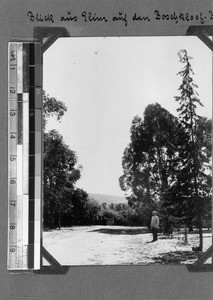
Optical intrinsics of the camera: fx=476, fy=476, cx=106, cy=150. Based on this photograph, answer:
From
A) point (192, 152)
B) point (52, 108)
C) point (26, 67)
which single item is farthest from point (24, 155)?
point (192, 152)

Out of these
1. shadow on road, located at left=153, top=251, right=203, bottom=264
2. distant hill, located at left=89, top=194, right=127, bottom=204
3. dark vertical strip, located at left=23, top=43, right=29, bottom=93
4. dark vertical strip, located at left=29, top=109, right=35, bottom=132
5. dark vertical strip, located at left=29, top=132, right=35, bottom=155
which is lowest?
shadow on road, located at left=153, top=251, right=203, bottom=264

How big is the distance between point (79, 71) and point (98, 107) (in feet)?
0.41

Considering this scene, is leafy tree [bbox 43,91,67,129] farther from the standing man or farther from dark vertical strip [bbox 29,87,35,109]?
the standing man

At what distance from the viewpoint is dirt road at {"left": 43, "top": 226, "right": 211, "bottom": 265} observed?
1430mm

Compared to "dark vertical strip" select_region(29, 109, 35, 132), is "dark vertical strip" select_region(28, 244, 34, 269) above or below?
below

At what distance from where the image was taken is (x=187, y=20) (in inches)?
57.1

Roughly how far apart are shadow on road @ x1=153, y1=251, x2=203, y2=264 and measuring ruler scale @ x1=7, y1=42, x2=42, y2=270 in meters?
0.37

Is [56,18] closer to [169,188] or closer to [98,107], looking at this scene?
[98,107]

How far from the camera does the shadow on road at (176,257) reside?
1438 millimetres

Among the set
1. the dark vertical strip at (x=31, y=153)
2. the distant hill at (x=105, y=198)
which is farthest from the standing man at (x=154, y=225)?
the dark vertical strip at (x=31, y=153)

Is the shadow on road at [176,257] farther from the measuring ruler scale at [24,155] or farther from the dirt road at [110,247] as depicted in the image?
the measuring ruler scale at [24,155]

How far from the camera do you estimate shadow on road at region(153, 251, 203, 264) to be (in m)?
1.44

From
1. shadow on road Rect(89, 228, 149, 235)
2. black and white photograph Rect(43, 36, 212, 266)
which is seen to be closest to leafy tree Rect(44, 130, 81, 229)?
black and white photograph Rect(43, 36, 212, 266)

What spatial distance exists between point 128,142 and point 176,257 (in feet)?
1.24
